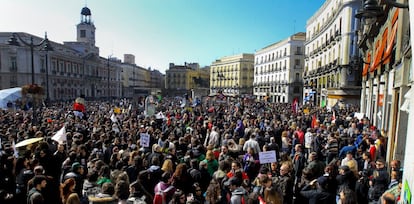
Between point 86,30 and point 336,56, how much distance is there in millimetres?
63806

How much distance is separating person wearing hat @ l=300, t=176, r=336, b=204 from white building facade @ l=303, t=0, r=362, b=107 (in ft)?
91.4

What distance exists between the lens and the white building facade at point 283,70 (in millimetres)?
58719

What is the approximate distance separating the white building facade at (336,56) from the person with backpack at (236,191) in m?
28.7

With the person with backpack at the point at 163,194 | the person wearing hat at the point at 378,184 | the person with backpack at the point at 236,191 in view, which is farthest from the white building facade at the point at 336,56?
the person with backpack at the point at 163,194

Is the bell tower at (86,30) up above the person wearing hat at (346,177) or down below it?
above

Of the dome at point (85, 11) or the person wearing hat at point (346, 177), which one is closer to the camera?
the person wearing hat at point (346, 177)

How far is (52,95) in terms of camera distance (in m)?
55.4

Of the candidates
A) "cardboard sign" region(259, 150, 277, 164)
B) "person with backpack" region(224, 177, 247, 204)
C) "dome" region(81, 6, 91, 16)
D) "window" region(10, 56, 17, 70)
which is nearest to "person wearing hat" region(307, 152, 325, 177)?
"cardboard sign" region(259, 150, 277, 164)

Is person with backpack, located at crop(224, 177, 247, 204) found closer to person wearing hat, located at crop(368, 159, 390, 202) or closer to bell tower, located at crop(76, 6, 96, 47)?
person wearing hat, located at crop(368, 159, 390, 202)

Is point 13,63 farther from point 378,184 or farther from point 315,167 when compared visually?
point 378,184

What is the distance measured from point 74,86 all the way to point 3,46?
62.7 feet

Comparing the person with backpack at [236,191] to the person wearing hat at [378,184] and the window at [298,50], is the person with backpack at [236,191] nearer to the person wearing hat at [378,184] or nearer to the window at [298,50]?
the person wearing hat at [378,184]

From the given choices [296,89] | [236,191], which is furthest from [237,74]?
[236,191]

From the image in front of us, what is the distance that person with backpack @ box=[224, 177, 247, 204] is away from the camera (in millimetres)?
4637
